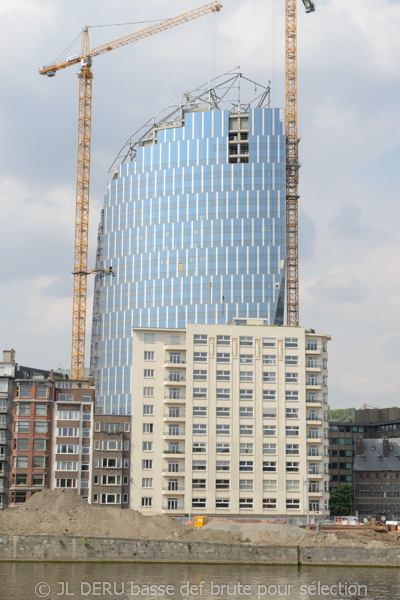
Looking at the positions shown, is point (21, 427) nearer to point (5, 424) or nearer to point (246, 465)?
point (5, 424)

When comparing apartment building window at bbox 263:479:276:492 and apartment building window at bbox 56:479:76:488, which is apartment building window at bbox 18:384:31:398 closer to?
apartment building window at bbox 56:479:76:488

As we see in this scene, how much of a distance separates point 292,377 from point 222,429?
17905 millimetres

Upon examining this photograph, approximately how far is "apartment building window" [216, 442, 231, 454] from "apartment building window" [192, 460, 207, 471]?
3.47 meters

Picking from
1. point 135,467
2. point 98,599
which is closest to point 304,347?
point 135,467

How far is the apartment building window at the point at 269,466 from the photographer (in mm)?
171875

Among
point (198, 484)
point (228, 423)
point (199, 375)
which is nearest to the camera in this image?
point (198, 484)

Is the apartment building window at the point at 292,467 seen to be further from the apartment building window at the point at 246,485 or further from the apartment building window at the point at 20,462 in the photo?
the apartment building window at the point at 20,462

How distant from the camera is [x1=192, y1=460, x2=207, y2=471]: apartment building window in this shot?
559 feet

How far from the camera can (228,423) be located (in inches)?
6806

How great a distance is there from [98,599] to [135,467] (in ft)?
265

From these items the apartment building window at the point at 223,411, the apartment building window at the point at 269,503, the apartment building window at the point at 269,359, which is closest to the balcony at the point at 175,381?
the apartment building window at the point at 223,411

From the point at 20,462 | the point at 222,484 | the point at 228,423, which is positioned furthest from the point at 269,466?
the point at 20,462

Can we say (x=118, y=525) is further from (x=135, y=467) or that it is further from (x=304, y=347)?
(x=304, y=347)

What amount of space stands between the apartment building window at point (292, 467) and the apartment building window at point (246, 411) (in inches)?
471
